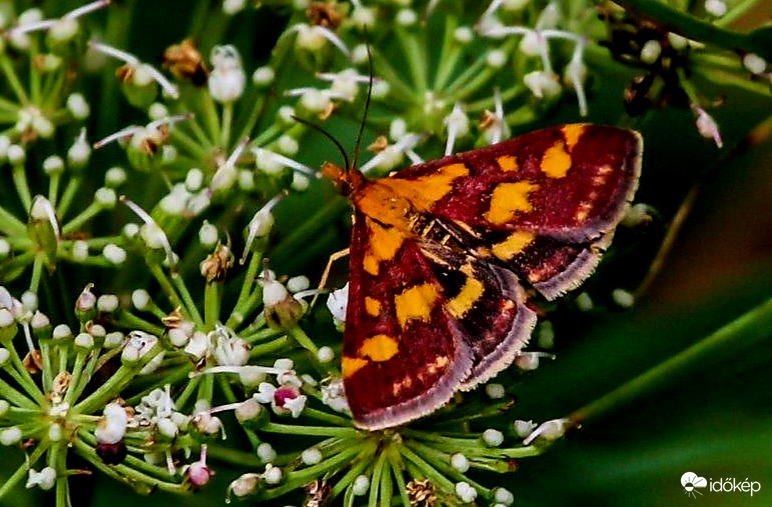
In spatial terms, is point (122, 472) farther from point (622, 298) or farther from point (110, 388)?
point (622, 298)

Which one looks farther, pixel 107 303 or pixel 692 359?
pixel 692 359

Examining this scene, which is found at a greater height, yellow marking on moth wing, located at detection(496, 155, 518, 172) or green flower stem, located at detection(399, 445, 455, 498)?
yellow marking on moth wing, located at detection(496, 155, 518, 172)

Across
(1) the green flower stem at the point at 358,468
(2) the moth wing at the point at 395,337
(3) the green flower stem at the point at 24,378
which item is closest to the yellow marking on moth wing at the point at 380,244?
(2) the moth wing at the point at 395,337

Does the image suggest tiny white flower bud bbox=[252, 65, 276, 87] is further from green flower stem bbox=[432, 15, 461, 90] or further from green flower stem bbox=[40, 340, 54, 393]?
green flower stem bbox=[40, 340, 54, 393]

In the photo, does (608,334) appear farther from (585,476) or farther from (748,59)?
(748,59)

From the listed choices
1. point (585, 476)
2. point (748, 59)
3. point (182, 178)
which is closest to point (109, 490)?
point (182, 178)

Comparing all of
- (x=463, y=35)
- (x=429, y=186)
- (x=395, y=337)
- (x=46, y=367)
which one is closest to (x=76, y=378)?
(x=46, y=367)

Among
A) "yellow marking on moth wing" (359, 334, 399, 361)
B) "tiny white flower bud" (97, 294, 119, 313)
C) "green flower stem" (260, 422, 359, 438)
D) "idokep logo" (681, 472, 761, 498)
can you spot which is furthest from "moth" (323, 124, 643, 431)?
"idokep logo" (681, 472, 761, 498)
